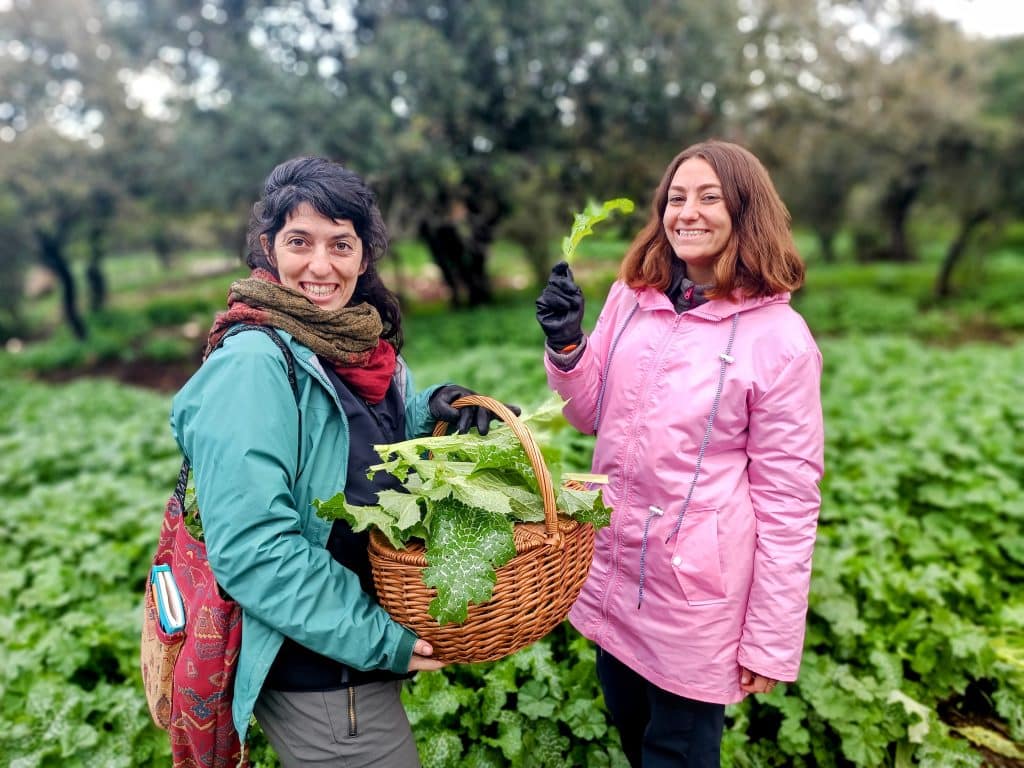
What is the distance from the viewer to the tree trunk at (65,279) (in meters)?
18.2

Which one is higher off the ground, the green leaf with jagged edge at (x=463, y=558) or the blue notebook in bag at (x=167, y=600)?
the green leaf with jagged edge at (x=463, y=558)

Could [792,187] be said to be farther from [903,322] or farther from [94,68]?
[94,68]

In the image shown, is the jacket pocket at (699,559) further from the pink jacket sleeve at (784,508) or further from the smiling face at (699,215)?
the smiling face at (699,215)

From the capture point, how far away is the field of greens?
270cm

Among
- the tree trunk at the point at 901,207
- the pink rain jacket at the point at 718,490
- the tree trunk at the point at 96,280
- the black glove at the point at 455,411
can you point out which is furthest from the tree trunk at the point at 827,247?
the black glove at the point at 455,411

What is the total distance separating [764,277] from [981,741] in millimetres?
2230

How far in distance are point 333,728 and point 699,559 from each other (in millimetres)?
1035

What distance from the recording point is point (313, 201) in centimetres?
178

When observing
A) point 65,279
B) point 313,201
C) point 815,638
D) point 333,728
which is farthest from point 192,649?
point 65,279

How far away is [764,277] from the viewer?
6.43 feet

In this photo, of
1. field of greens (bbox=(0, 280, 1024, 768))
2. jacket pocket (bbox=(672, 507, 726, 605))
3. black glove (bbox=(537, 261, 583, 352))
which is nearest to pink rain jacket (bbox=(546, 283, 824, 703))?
jacket pocket (bbox=(672, 507, 726, 605))

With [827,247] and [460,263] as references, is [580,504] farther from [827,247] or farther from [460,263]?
[827,247]

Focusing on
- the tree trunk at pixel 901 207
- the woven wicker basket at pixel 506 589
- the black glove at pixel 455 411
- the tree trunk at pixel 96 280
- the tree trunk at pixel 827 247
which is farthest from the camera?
the tree trunk at pixel 827 247

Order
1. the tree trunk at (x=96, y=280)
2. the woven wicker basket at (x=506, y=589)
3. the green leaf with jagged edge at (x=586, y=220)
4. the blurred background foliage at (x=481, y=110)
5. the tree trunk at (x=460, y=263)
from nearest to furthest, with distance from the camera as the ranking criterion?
the woven wicker basket at (x=506, y=589), the green leaf with jagged edge at (x=586, y=220), the blurred background foliage at (x=481, y=110), the tree trunk at (x=460, y=263), the tree trunk at (x=96, y=280)
